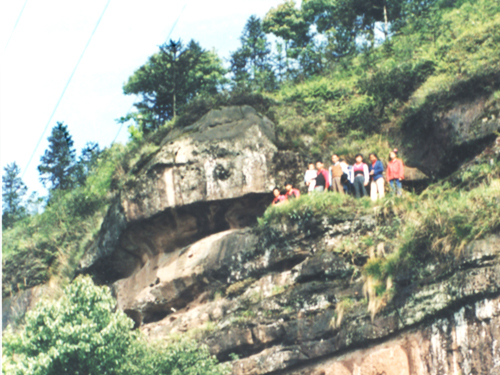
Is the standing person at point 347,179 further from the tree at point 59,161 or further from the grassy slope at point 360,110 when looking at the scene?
the tree at point 59,161

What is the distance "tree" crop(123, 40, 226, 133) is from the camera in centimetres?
3316

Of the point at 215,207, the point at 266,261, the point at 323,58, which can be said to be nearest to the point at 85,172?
the point at 323,58

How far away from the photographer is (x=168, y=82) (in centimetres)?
3331

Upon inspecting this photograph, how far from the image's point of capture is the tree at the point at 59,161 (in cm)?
4022

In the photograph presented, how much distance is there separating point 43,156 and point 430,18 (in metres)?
22.2

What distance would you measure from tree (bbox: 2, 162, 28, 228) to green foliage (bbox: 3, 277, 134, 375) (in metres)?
29.2

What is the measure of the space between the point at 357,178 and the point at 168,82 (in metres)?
15.6

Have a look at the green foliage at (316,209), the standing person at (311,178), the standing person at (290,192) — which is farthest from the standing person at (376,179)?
the standing person at (290,192)

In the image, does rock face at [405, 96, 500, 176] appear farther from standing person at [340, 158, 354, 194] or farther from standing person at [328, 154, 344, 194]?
standing person at [328, 154, 344, 194]

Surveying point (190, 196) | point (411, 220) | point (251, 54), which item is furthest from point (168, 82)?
point (411, 220)

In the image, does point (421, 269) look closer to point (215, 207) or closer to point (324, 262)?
point (324, 262)

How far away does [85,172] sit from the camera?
39625 millimetres

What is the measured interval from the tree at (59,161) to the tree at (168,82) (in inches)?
273

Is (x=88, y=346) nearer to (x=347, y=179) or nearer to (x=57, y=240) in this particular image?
(x=347, y=179)
